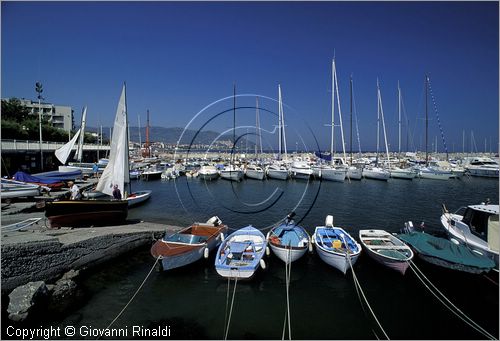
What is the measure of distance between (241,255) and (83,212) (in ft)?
37.5

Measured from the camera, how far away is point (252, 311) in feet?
40.3

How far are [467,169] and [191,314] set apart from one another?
83.4 metres

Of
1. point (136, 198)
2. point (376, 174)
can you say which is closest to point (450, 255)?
point (136, 198)

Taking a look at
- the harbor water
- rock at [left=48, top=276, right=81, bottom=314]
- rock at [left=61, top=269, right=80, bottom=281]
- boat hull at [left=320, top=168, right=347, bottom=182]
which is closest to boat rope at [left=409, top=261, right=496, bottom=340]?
the harbor water

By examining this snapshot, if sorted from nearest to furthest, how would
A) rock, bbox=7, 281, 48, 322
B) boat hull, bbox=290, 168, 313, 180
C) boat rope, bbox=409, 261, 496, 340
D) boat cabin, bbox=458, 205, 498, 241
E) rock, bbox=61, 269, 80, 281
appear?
1. boat rope, bbox=409, 261, 496, 340
2. rock, bbox=7, 281, 48, 322
3. rock, bbox=61, 269, 80, 281
4. boat cabin, bbox=458, 205, 498, 241
5. boat hull, bbox=290, 168, 313, 180

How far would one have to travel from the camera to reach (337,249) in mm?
15914

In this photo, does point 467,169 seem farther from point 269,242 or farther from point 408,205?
point 269,242

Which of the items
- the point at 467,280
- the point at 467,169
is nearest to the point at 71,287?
the point at 467,280

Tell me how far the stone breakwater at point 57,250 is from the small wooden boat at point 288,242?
8992mm

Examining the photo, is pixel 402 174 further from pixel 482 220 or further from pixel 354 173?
pixel 482 220

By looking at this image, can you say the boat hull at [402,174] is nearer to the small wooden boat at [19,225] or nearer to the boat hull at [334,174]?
the boat hull at [334,174]

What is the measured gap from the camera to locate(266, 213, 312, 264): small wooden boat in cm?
1616

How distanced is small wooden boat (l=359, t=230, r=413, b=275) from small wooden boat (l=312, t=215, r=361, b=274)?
1.05 metres

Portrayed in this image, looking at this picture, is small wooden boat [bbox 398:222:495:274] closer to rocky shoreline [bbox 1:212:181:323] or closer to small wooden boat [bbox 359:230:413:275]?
small wooden boat [bbox 359:230:413:275]
